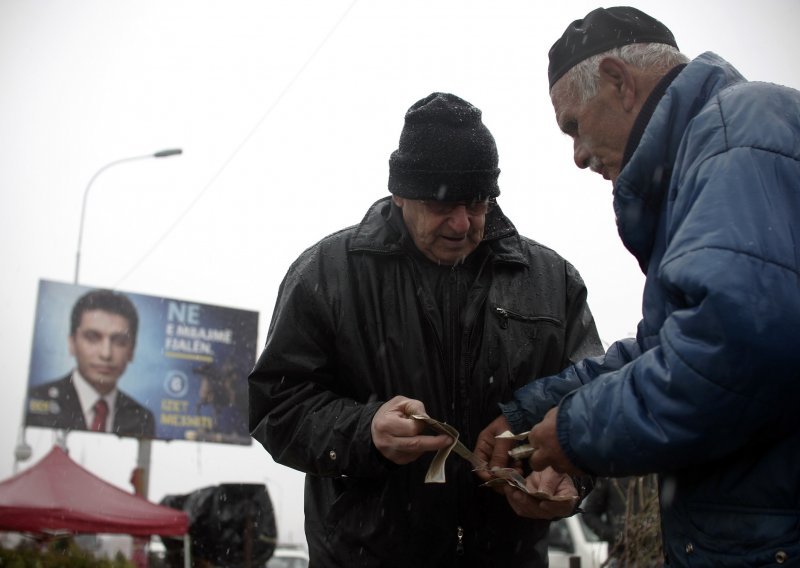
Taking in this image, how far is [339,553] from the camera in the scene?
9.43ft

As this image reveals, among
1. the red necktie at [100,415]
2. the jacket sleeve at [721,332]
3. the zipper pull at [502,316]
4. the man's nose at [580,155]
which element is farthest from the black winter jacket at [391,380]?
the red necktie at [100,415]

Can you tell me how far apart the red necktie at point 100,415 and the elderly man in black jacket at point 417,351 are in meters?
21.6

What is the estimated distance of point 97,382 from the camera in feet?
→ 77.1

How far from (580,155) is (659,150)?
1.78 ft

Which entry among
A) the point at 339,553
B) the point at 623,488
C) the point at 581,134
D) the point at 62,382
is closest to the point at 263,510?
the point at 623,488

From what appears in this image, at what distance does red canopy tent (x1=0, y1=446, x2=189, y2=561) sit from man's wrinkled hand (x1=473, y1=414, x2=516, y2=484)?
9.75m

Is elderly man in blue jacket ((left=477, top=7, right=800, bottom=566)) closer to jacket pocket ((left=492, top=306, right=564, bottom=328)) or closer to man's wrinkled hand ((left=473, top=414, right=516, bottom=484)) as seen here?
man's wrinkled hand ((left=473, top=414, right=516, bottom=484))

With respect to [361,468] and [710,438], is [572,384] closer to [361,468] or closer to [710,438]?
[361,468]

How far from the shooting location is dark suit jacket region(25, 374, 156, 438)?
22.4 m

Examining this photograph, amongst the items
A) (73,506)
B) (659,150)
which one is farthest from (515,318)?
(73,506)

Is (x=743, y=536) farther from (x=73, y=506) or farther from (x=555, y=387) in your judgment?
(x=73, y=506)

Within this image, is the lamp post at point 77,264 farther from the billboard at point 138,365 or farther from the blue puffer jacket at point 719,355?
the blue puffer jacket at point 719,355

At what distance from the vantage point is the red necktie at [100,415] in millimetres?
23250

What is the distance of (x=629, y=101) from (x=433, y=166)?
2.69 ft
